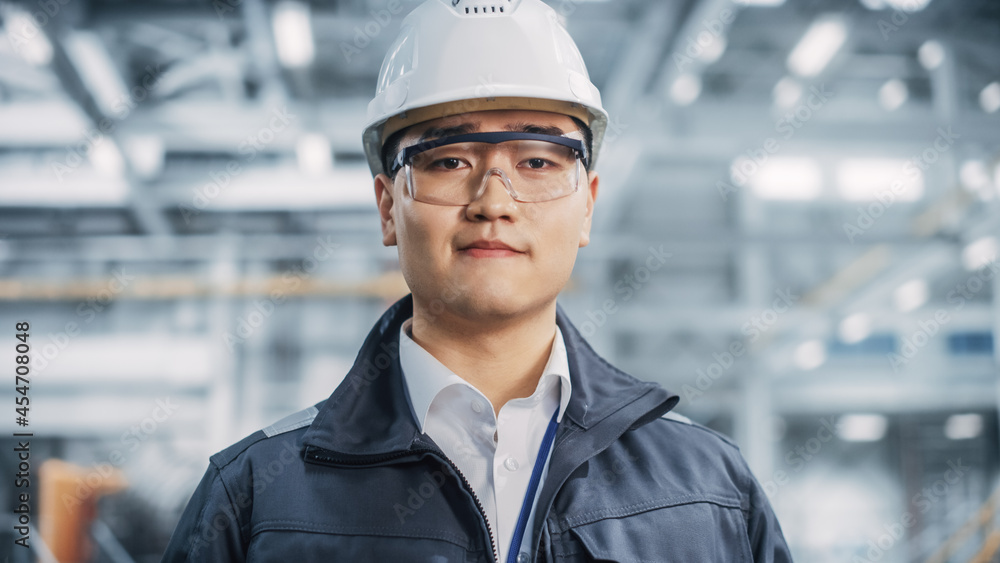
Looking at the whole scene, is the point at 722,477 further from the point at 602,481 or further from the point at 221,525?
the point at 221,525

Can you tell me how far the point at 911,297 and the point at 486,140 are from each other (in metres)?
13.0

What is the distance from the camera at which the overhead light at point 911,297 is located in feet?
40.3

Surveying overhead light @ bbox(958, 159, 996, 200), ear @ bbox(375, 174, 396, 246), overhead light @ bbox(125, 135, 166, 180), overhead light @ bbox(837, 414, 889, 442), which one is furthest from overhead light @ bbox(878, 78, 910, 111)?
overhead light @ bbox(837, 414, 889, 442)

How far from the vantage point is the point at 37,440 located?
10.7 meters

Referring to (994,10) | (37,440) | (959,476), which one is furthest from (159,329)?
(959,476)

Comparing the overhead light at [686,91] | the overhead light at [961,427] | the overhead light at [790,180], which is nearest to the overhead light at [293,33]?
the overhead light at [686,91]

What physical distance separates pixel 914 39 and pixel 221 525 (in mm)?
8033

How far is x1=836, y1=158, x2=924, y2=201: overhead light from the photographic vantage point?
31.6 ft

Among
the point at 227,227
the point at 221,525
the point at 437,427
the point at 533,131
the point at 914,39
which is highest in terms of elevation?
the point at 914,39

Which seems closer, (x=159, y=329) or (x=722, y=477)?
(x=722, y=477)

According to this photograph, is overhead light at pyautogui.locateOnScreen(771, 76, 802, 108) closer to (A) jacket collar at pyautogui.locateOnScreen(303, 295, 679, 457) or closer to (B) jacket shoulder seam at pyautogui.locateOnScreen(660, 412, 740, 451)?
(B) jacket shoulder seam at pyautogui.locateOnScreen(660, 412, 740, 451)

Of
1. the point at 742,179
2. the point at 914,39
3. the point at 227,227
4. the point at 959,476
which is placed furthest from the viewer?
the point at 959,476

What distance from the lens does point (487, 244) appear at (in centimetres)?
156

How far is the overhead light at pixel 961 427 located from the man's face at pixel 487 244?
17.1 metres
